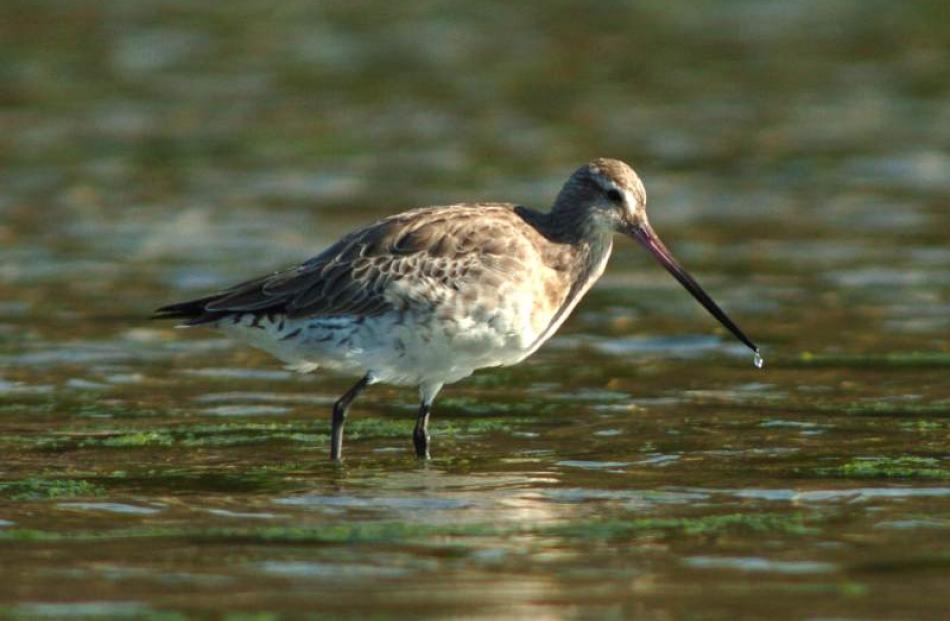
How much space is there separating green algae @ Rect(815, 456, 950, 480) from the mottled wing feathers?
6.63 feet

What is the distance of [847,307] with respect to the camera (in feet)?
46.9

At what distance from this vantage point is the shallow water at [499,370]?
7977 millimetres

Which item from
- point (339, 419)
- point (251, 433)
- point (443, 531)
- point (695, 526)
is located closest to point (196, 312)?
point (251, 433)

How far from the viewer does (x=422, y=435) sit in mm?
10758

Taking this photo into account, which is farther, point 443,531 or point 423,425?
point 423,425

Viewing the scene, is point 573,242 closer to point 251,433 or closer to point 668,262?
point 668,262

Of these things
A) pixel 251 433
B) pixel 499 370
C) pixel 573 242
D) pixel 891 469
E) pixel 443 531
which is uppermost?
pixel 573 242

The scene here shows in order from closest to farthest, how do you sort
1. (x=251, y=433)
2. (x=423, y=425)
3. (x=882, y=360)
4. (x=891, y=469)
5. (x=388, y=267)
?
(x=891, y=469) → (x=388, y=267) → (x=423, y=425) → (x=251, y=433) → (x=882, y=360)

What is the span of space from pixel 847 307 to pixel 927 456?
4.26 metres

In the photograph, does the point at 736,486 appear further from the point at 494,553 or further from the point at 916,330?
the point at 916,330

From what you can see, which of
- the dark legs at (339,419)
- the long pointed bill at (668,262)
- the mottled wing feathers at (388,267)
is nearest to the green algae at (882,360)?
the long pointed bill at (668,262)

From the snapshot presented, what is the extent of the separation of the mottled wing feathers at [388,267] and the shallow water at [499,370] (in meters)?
0.78

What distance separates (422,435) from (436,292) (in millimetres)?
A: 832

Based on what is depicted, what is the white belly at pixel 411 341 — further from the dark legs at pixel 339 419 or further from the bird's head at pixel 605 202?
the bird's head at pixel 605 202
